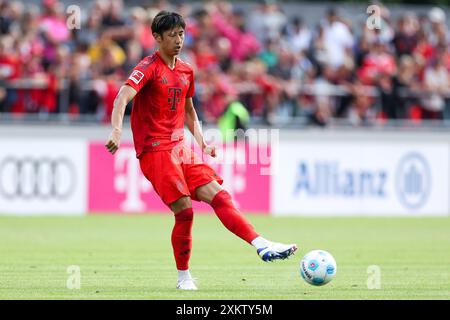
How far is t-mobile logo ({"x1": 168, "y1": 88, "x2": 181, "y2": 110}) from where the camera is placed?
10.7 metres

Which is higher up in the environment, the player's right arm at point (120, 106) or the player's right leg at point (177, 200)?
the player's right arm at point (120, 106)

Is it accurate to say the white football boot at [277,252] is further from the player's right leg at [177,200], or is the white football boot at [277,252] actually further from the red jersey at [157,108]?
the red jersey at [157,108]

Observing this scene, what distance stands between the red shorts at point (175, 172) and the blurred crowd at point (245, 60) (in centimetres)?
1176

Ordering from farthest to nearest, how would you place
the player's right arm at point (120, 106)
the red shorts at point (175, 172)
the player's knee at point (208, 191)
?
1. the player's knee at point (208, 191)
2. the red shorts at point (175, 172)
3. the player's right arm at point (120, 106)

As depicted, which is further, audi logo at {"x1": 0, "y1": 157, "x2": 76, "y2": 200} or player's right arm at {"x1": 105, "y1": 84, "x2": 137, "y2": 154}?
audi logo at {"x1": 0, "y1": 157, "x2": 76, "y2": 200}

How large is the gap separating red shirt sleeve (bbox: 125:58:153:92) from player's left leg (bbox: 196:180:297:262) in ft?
3.86

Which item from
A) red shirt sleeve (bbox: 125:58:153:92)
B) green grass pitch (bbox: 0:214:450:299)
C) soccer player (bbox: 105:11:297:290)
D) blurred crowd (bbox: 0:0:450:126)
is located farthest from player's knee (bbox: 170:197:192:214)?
blurred crowd (bbox: 0:0:450:126)

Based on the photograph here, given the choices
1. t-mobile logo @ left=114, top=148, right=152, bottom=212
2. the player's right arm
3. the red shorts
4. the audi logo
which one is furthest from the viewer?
t-mobile logo @ left=114, top=148, right=152, bottom=212

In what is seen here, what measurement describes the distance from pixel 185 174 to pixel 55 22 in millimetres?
13173

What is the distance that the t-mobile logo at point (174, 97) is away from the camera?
10.7m

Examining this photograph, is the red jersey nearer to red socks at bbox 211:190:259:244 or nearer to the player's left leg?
the player's left leg

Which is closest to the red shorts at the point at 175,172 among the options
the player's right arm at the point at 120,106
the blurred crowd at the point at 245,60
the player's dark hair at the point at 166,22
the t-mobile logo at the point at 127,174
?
the player's right arm at the point at 120,106

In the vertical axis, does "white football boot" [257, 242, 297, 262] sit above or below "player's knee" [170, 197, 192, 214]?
below

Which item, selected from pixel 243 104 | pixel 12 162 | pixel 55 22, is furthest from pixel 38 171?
pixel 243 104
